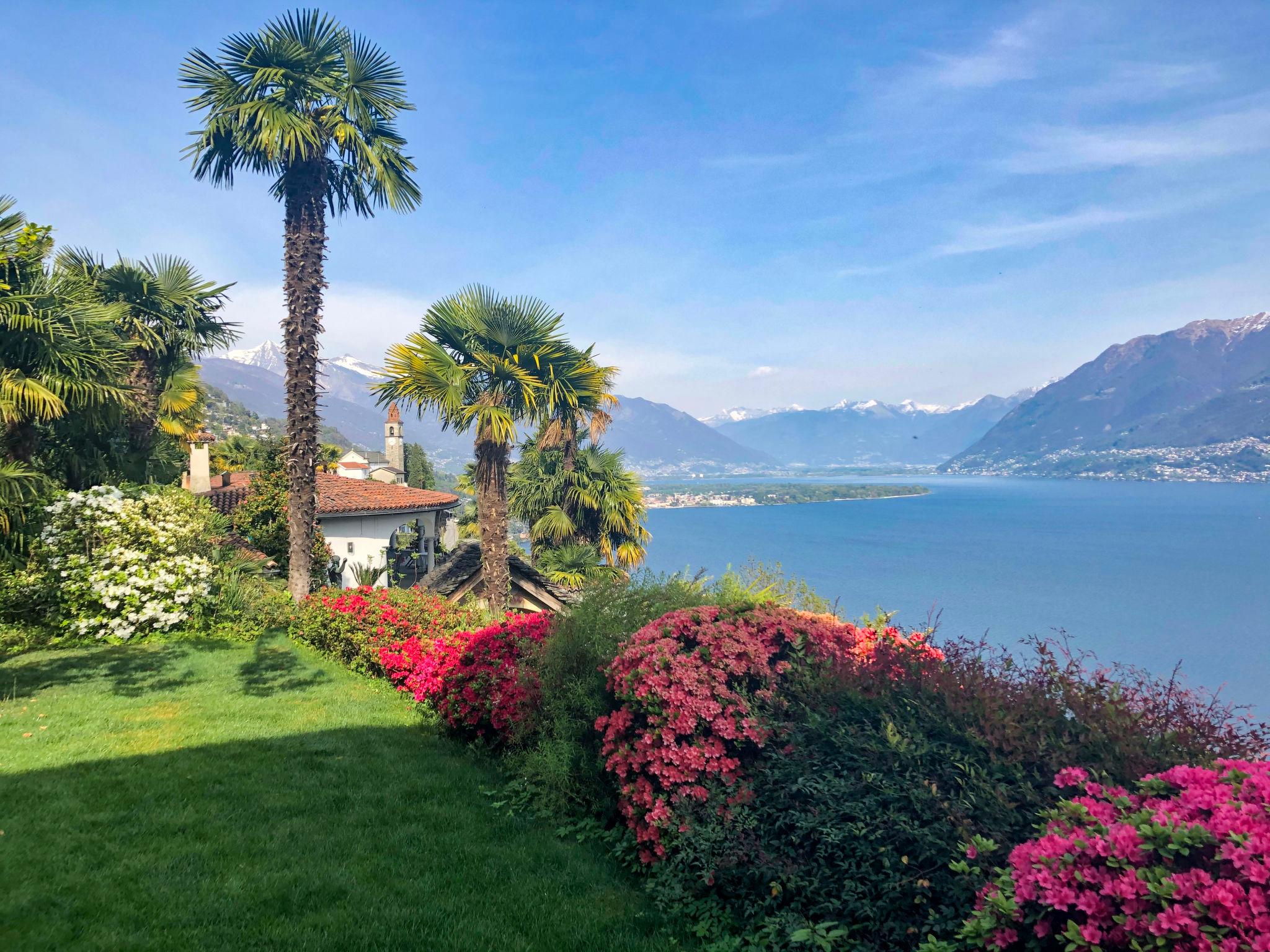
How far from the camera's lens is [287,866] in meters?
4.15

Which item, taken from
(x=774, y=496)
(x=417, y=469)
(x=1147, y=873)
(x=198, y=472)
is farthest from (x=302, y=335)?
(x=774, y=496)

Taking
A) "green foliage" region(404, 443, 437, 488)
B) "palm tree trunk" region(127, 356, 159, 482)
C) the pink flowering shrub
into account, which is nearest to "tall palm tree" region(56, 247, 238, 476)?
"palm tree trunk" region(127, 356, 159, 482)

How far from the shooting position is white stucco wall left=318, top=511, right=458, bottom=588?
20.6 meters

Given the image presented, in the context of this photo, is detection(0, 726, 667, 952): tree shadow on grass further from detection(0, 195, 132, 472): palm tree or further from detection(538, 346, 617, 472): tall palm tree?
detection(538, 346, 617, 472): tall palm tree

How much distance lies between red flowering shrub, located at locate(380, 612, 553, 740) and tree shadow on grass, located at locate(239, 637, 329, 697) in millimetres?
2251

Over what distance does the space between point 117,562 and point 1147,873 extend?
1316cm

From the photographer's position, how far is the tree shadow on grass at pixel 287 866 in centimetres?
346

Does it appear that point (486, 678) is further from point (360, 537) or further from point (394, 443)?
point (394, 443)

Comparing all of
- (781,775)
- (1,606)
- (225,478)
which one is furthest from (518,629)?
(225,478)

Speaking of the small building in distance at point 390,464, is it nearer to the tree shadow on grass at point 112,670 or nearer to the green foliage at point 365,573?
the green foliage at point 365,573

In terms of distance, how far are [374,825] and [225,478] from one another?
87.4 ft

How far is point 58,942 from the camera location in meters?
3.19

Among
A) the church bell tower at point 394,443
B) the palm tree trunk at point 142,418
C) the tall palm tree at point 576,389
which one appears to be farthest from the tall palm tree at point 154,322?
the church bell tower at point 394,443

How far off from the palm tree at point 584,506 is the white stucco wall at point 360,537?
13.9 feet
